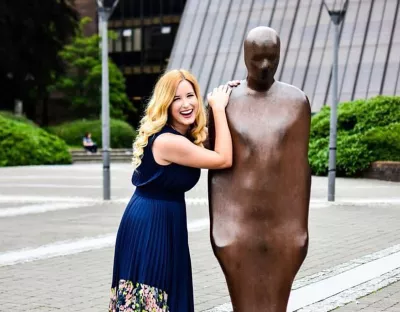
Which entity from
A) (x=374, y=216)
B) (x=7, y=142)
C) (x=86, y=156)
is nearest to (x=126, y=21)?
(x=86, y=156)

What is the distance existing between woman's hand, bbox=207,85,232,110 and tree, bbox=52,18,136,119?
40562 mm

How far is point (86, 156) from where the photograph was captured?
34.1 m

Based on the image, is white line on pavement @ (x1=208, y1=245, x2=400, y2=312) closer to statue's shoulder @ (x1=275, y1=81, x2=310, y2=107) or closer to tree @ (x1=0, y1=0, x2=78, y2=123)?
statue's shoulder @ (x1=275, y1=81, x2=310, y2=107)

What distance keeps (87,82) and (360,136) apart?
86.1ft

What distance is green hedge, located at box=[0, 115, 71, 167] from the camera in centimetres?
2809

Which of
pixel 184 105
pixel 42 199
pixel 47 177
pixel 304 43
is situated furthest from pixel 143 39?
pixel 184 105

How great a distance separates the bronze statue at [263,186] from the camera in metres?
3.72

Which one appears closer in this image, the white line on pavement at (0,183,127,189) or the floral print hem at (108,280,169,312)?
the floral print hem at (108,280,169,312)

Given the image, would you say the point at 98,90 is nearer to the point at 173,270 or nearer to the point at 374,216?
the point at 374,216

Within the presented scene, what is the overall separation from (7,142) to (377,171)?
14.9 metres

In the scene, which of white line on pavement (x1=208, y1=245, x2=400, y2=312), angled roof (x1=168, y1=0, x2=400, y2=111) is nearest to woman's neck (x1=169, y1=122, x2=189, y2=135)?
white line on pavement (x1=208, y1=245, x2=400, y2=312)

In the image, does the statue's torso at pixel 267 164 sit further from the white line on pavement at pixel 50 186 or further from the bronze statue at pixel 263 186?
the white line on pavement at pixel 50 186

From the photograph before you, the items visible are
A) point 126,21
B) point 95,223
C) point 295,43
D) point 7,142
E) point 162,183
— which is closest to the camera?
point 162,183

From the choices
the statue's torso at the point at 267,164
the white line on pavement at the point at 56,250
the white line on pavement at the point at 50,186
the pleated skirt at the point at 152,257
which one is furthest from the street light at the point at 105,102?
the statue's torso at the point at 267,164
